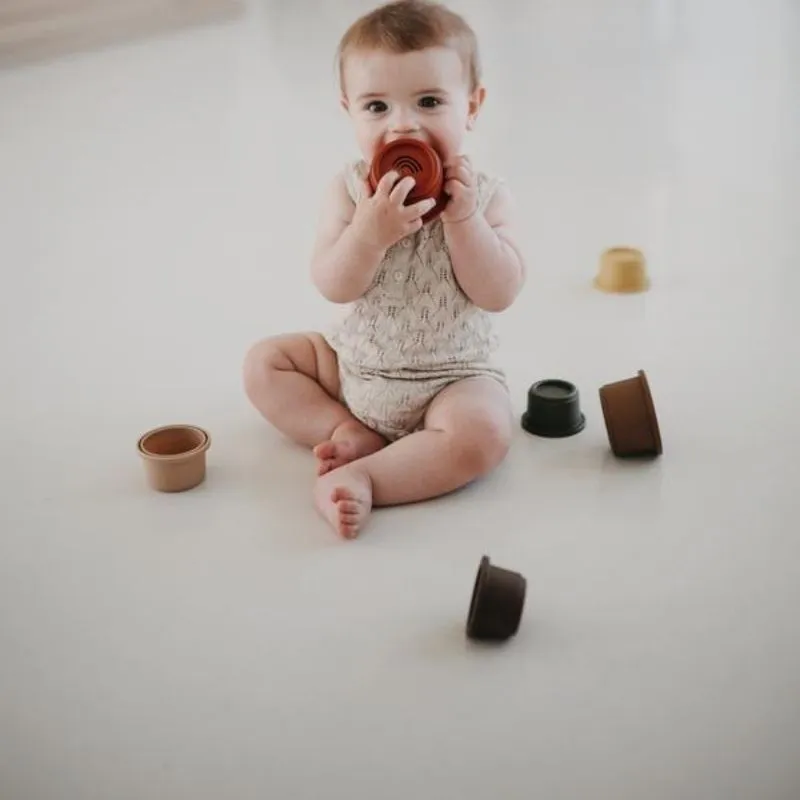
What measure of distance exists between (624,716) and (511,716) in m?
0.09

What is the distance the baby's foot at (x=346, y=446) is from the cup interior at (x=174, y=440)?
0.15 metres

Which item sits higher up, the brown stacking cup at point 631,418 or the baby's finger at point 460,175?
the baby's finger at point 460,175

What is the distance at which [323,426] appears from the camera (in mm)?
1369

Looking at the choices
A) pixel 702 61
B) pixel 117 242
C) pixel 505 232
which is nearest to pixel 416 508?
pixel 505 232

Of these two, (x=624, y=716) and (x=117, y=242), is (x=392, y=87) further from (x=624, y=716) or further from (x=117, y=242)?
(x=117, y=242)

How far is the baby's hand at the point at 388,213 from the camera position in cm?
119

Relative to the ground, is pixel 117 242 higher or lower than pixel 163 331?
higher

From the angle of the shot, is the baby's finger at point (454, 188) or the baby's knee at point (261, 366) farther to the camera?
the baby's knee at point (261, 366)

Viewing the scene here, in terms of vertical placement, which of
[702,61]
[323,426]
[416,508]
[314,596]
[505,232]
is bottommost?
[314,596]

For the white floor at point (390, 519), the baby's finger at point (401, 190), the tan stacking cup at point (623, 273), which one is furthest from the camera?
the tan stacking cup at point (623, 273)

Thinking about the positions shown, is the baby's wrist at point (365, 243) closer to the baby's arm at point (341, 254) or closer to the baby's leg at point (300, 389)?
the baby's arm at point (341, 254)

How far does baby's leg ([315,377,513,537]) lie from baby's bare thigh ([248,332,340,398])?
0.52ft

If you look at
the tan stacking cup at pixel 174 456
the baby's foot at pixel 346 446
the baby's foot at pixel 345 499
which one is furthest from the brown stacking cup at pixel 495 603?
the tan stacking cup at pixel 174 456

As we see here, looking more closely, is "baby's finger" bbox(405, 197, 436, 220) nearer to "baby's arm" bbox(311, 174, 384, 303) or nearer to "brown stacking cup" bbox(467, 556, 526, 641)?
"baby's arm" bbox(311, 174, 384, 303)
